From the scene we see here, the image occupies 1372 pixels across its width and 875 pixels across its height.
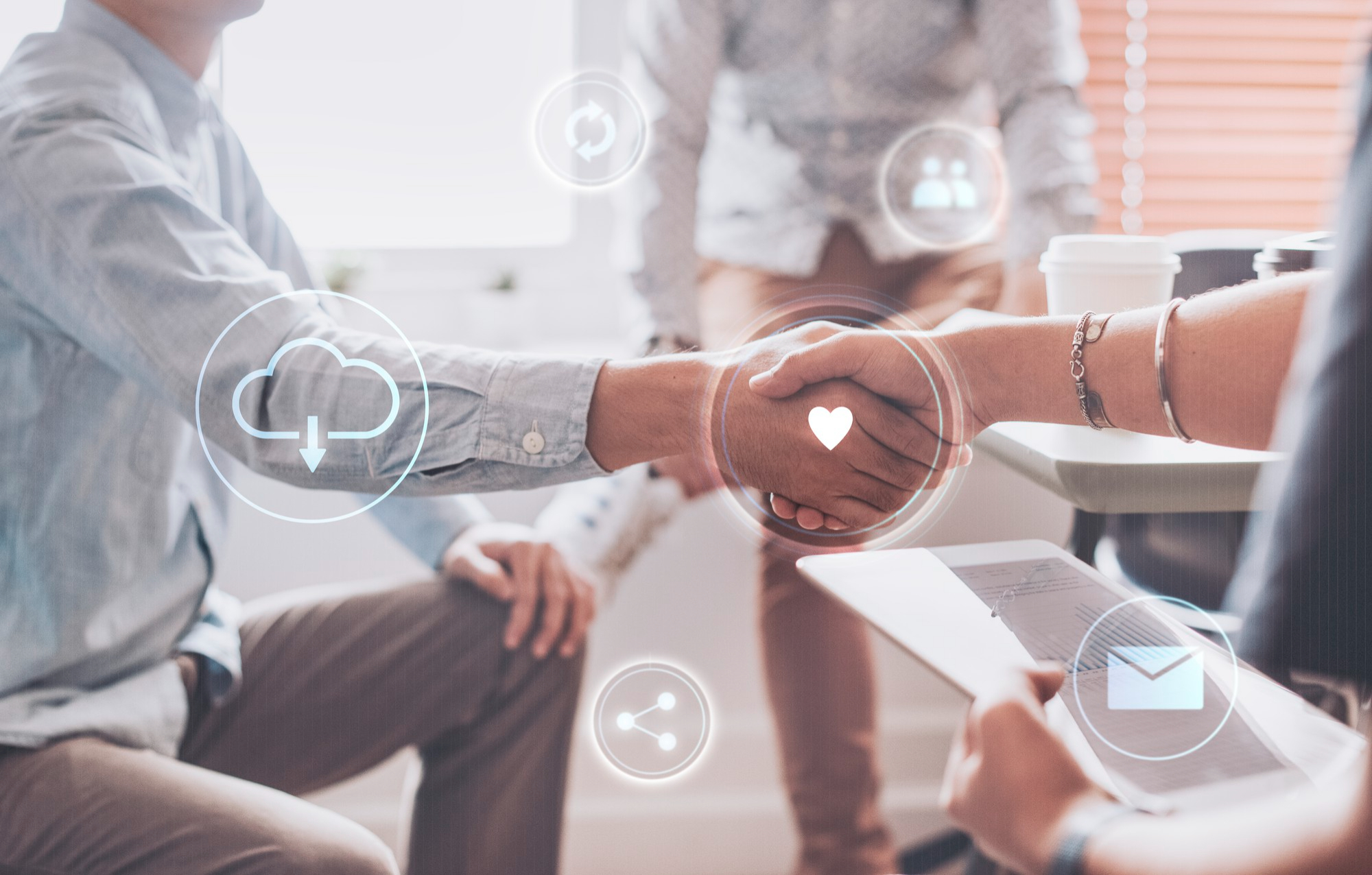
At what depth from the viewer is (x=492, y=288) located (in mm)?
995

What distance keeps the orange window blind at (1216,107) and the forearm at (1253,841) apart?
1.13 m

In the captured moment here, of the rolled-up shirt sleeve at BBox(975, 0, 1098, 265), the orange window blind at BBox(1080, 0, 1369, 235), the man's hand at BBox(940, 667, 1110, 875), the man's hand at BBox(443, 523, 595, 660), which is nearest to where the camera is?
the man's hand at BBox(940, 667, 1110, 875)

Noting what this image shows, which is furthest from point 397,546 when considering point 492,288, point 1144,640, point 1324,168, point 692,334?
point 1324,168

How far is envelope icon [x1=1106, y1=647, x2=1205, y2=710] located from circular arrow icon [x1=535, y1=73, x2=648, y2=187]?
1.97 ft

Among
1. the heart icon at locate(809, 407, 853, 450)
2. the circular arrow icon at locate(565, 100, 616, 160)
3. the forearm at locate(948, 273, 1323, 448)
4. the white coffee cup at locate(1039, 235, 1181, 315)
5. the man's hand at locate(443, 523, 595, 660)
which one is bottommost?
the man's hand at locate(443, 523, 595, 660)

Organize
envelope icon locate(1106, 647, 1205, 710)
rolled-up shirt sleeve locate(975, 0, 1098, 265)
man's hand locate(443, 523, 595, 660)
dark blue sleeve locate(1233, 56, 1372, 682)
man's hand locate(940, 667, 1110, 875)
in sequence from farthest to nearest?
rolled-up shirt sleeve locate(975, 0, 1098, 265) → man's hand locate(443, 523, 595, 660) → envelope icon locate(1106, 647, 1205, 710) → man's hand locate(940, 667, 1110, 875) → dark blue sleeve locate(1233, 56, 1372, 682)

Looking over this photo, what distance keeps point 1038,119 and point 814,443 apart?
55cm

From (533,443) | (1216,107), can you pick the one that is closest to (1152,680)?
(533,443)

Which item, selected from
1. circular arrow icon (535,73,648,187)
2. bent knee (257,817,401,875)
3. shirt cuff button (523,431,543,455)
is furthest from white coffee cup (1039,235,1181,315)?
bent knee (257,817,401,875)

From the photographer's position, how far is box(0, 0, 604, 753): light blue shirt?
1.62ft

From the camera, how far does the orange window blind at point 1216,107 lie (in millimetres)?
1154

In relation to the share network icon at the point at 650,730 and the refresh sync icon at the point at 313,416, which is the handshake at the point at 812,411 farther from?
the share network icon at the point at 650,730

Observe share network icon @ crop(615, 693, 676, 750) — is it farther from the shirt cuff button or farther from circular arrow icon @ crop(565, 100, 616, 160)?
circular arrow icon @ crop(565, 100, 616, 160)

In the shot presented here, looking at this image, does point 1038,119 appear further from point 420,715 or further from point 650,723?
point 420,715
